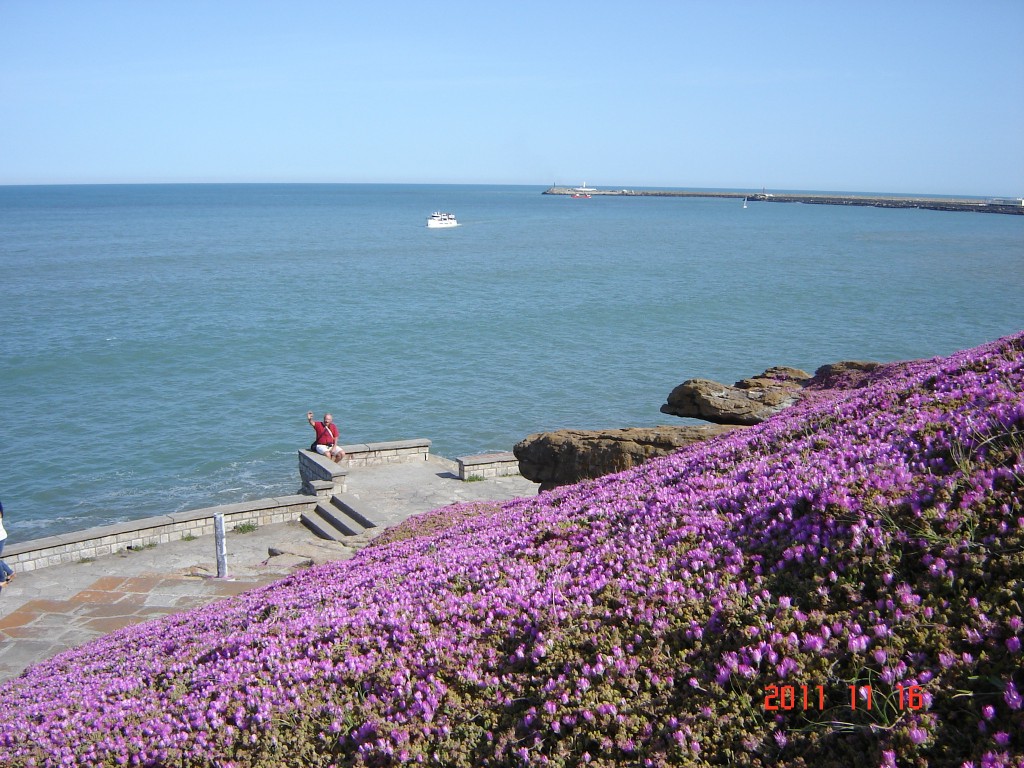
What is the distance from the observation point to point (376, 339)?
149ft

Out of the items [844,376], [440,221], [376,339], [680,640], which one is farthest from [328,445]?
[440,221]

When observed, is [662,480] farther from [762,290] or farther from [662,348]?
[762,290]

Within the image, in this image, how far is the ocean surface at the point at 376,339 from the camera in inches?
1077

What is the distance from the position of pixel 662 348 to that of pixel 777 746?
3972 cm

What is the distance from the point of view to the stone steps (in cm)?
1543

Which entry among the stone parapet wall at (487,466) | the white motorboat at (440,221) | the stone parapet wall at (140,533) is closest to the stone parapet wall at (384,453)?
the stone parapet wall at (487,466)

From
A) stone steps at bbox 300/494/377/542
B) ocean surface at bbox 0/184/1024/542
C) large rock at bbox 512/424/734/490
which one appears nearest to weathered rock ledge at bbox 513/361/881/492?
large rock at bbox 512/424/734/490

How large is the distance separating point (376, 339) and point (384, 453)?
26385mm

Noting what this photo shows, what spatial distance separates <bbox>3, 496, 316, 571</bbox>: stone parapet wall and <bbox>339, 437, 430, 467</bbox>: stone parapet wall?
251 centimetres

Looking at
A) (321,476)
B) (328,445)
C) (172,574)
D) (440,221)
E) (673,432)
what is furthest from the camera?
(440,221)

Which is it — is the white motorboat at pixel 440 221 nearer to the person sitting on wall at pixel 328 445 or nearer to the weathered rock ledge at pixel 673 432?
the person sitting on wall at pixel 328 445

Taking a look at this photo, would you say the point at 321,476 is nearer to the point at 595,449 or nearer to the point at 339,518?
the point at 339,518

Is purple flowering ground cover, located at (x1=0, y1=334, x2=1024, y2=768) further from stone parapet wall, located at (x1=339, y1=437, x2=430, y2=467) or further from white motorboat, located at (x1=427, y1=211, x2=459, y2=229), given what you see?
white motorboat, located at (x1=427, y1=211, x2=459, y2=229)

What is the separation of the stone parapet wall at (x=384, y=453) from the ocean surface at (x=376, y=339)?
5.48m
